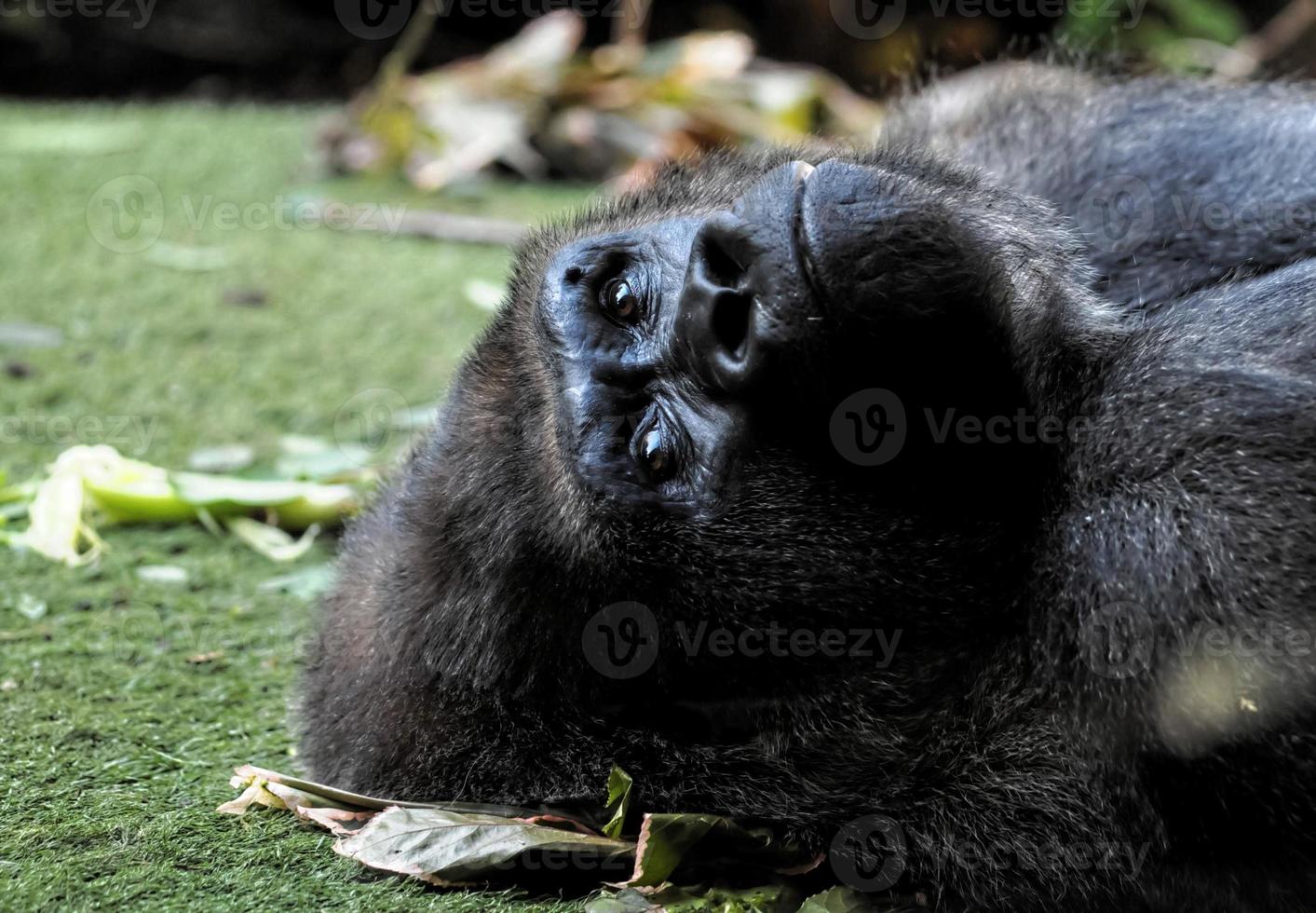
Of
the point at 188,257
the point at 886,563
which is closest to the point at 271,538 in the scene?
the point at 886,563

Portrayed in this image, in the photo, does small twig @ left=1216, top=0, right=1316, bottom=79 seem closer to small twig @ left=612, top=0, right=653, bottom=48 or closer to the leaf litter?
small twig @ left=612, top=0, right=653, bottom=48

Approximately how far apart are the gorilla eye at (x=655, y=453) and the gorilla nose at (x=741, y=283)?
121 millimetres

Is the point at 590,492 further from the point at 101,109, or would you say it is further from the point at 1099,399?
the point at 101,109

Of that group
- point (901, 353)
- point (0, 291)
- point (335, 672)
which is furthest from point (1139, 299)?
point (0, 291)

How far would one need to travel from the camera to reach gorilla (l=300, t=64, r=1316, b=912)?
6.86ft

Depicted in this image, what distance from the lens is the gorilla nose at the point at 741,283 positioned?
2.23 metres

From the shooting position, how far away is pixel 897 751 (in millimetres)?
2414

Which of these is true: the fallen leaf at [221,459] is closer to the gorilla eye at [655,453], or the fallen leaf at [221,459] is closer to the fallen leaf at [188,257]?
the fallen leaf at [188,257]

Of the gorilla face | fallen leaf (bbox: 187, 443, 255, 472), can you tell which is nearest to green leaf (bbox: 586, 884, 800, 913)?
the gorilla face

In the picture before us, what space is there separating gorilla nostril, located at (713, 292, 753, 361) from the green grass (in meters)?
0.95

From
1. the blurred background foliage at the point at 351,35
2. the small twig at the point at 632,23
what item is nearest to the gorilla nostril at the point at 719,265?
the small twig at the point at 632,23

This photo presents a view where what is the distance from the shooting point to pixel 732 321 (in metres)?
2.29

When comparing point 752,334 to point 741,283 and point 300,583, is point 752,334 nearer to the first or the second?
point 741,283

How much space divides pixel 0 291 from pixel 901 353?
416 cm
